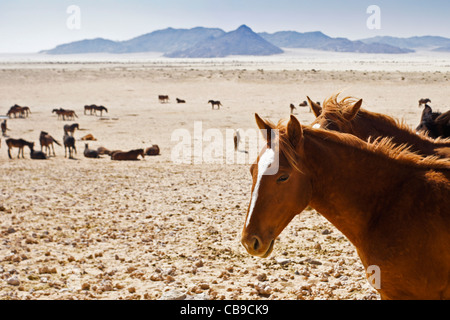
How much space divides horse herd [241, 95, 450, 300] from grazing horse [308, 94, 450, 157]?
101 cm

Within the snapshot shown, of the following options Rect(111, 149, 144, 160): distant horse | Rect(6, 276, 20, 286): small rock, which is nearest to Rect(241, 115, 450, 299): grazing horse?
Rect(6, 276, 20, 286): small rock

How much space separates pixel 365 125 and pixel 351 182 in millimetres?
1860

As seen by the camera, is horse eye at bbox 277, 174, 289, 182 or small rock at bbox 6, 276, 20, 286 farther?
small rock at bbox 6, 276, 20, 286

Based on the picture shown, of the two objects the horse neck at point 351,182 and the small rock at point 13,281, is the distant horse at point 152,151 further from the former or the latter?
the horse neck at point 351,182

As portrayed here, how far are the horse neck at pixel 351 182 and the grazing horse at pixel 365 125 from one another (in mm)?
971

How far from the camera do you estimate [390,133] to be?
15.3 ft

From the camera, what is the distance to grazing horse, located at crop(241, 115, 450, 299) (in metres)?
2.80

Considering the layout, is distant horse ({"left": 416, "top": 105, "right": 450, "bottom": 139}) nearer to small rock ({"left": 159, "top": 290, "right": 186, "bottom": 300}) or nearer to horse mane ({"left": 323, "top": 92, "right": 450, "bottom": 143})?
horse mane ({"left": 323, "top": 92, "right": 450, "bottom": 143})

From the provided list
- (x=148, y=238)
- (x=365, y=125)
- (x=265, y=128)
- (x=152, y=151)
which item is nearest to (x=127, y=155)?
(x=152, y=151)

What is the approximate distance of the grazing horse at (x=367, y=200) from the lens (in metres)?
2.80

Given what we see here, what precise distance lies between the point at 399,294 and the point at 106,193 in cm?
952

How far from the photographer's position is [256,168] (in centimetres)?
292

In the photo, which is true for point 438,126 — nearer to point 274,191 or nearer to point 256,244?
point 274,191
